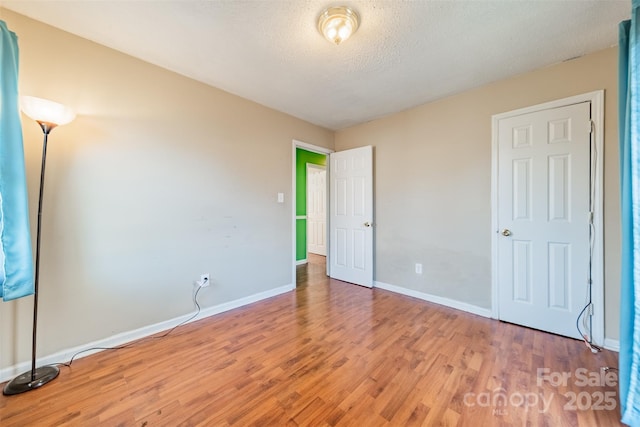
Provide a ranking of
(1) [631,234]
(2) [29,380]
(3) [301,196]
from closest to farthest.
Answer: (1) [631,234] → (2) [29,380] → (3) [301,196]

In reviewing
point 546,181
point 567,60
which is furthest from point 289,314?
point 567,60

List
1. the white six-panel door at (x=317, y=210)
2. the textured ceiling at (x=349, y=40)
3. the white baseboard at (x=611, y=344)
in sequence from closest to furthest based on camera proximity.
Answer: the textured ceiling at (x=349, y=40), the white baseboard at (x=611, y=344), the white six-panel door at (x=317, y=210)

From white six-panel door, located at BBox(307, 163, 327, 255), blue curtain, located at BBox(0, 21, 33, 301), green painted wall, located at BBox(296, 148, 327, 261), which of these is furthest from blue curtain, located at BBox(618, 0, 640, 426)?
white six-panel door, located at BBox(307, 163, 327, 255)

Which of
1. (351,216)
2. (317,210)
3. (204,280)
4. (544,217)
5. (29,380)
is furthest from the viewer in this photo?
(317,210)

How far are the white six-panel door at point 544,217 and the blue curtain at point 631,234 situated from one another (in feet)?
2.93

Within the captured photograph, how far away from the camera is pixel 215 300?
254 cm

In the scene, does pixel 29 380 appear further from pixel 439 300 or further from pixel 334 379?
pixel 439 300

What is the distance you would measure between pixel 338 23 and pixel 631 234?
2078 millimetres

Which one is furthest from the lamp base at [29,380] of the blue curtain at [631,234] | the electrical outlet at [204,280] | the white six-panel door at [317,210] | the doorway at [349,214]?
the white six-panel door at [317,210]

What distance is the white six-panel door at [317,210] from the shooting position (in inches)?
231

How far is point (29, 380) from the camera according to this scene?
151 cm

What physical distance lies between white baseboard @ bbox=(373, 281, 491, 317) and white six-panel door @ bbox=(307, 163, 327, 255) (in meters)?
2.66

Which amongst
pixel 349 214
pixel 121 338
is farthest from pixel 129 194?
pixel 349 214

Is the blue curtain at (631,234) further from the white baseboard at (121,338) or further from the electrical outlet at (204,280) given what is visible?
the electrical outlet at (204,280)
